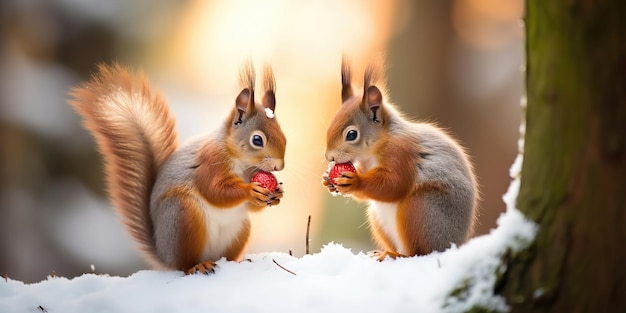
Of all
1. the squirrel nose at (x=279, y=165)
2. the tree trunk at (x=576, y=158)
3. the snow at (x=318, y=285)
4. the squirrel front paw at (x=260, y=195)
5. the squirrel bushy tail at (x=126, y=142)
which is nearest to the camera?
the tree trunk at (x=576, y=158)

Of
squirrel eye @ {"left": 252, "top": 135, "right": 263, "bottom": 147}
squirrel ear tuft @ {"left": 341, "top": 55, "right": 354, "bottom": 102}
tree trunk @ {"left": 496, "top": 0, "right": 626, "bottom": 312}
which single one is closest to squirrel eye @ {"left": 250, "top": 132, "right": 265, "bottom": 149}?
squirrel eye @ {"left": 252, "top": 135, "right": 263, "bottom": 147}

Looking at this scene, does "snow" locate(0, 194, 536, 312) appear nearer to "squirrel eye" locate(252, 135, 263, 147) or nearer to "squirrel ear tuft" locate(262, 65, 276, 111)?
"squirrel eye" locate(252, 135, 263, 147)

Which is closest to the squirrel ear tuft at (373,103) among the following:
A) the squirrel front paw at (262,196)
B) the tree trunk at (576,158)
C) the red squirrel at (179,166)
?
the red squirrel at (179,166)

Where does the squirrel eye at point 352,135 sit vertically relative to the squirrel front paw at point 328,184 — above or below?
above

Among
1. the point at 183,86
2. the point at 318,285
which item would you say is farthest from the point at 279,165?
the point at 183,86

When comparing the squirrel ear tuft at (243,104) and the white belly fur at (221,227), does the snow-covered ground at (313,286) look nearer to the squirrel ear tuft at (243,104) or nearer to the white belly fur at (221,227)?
the white belly fur at (221,227)

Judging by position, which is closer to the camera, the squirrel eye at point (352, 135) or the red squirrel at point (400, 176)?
the red squirrel at point (400, 176)
